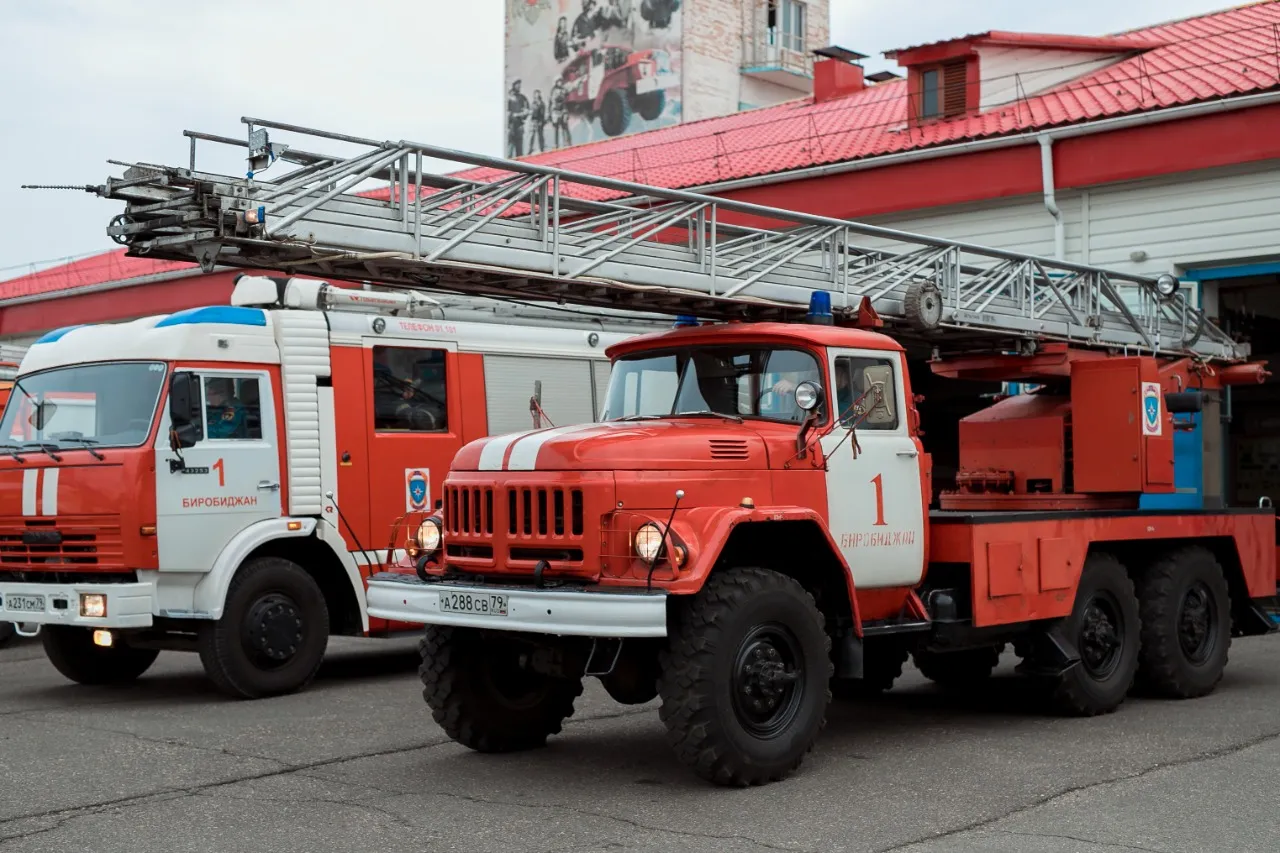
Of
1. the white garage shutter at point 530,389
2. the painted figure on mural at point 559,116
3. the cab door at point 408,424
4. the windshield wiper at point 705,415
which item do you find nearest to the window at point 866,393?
the windshield wiper at point 705,415

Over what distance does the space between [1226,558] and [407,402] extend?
21.7 feet

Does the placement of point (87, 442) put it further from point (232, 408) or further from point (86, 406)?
point (232, 408)

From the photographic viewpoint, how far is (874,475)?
8633 mm

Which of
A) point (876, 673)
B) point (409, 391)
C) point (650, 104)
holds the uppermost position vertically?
point (650, 104)

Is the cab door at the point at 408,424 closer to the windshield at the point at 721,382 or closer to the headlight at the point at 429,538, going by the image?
the headlight at the point at 429,538

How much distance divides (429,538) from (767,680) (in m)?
2.11

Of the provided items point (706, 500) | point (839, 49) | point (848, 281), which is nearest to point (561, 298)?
point (706, 500)

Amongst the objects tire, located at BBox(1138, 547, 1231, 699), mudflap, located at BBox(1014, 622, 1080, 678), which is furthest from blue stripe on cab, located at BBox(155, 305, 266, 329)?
tire, located at BBox(1138, 547, 1231, 699)

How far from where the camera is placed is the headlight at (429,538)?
A: 27.6 feet

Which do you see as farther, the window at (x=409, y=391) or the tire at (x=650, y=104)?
the tire at (x=650, y=104)

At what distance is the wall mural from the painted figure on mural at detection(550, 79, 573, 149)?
0.10ft

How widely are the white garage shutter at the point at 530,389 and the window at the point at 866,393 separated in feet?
14.2

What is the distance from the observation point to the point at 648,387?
29.2 feet

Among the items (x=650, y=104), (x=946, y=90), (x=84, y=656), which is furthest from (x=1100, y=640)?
(x=650, y=104)
